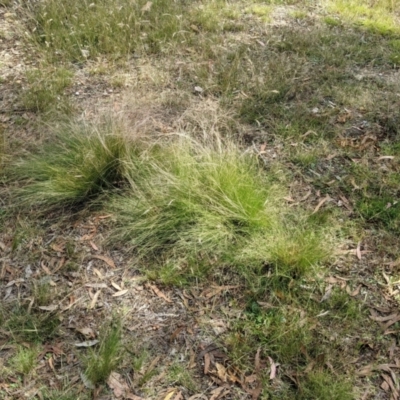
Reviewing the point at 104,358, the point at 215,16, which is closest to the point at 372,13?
the point at 215,16

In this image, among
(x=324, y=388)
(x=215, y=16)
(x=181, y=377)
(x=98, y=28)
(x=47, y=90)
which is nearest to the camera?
(x=324, y=388)

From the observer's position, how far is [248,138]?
4.19 m

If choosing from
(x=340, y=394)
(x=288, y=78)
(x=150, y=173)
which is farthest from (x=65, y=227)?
(x=288, y=78)

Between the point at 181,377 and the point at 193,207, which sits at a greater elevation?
the point at 193,207

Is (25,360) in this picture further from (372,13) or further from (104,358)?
(372,13)

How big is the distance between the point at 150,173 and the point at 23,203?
987 millimetres

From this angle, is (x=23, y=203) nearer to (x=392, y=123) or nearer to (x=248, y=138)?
(x=248, y=138)

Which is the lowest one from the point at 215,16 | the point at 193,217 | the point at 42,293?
the point at 42,293

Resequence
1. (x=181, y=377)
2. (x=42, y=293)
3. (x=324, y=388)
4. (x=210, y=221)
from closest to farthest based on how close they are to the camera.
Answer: (x=324, y=388) < (x=181, y=377) < (x=42, y=293) < (x=210, y=221)

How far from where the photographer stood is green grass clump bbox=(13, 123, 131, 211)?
11.5 ft

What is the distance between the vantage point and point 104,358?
258cm

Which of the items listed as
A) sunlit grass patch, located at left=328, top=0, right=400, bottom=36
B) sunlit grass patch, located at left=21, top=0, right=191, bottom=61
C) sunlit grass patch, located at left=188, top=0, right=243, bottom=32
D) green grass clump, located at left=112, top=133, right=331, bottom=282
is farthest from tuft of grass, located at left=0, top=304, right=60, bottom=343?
sunlit grass patch, located at left=328, top=0, right=400, bottom=36

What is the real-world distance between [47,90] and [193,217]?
2.34 m

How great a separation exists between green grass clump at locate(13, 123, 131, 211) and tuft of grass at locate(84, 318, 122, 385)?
120cm
